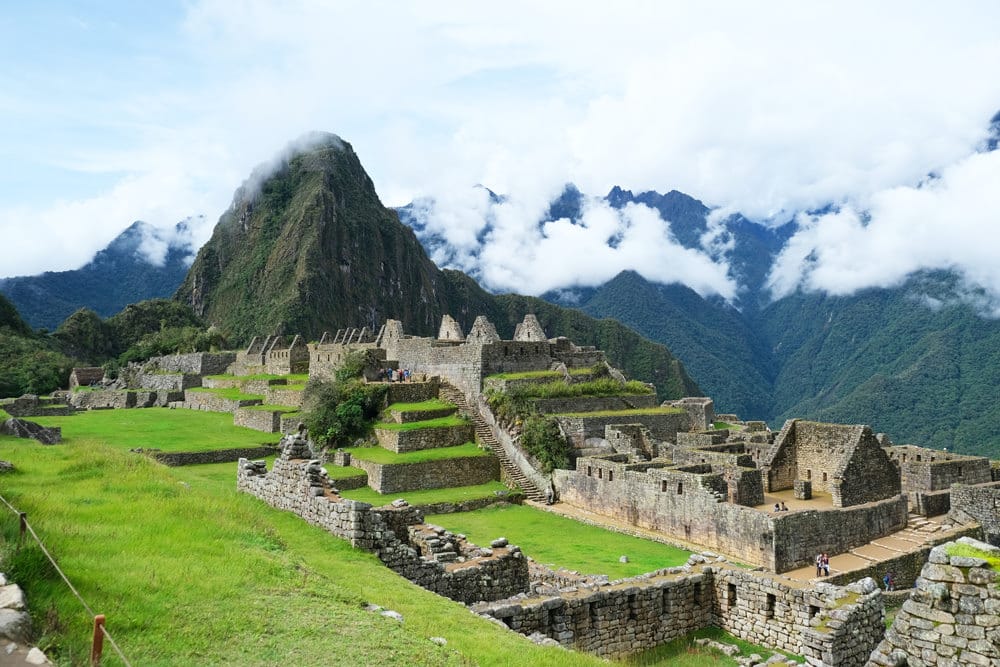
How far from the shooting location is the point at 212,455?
77.6 ft

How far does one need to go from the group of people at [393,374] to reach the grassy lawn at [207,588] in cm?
2353

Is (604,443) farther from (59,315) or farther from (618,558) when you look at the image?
(59,315)

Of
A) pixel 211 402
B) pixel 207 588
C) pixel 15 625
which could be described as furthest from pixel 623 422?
pixel 211 402

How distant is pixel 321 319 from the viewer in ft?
508

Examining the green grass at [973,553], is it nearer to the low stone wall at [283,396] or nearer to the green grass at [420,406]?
the green grass at [420,406]

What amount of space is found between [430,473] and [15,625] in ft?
63.6

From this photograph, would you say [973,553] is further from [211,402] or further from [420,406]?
[211,402]

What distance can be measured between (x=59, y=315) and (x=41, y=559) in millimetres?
137782

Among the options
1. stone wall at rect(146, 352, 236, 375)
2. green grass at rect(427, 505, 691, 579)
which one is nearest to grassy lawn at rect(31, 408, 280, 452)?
green grass at rect(427, 505, 691, 579)

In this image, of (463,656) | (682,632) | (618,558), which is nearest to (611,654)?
(682,632)

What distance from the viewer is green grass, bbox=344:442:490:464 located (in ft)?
73.6

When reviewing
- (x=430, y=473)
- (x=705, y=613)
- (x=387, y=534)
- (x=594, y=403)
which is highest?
(x=594, y=403)

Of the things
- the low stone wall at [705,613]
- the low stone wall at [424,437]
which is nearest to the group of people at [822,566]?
the low stone wall at [705,613]

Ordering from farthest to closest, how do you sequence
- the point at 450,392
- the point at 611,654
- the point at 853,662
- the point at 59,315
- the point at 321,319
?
the point at 321,319, the point at 59,315, the point at 450,392, the point at 611,654, the point at 853,662
